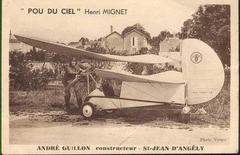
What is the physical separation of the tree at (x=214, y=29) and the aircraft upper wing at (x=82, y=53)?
76 millimetres

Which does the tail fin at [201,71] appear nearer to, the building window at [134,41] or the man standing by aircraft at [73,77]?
the building window at [134,41]

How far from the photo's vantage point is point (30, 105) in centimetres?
93

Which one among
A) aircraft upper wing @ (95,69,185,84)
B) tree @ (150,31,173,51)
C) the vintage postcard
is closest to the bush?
the vintage postcard

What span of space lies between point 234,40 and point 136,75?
0.21 m

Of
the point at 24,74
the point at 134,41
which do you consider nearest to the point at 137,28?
the point at 134,41

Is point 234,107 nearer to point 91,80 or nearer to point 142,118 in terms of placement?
point 142,118

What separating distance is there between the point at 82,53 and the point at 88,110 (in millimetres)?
114

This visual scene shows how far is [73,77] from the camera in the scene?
0.93m

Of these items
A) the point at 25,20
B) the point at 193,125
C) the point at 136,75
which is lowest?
the point at 193,125

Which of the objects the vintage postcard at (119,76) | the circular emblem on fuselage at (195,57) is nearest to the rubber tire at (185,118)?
the vintage postcard at (119,76)

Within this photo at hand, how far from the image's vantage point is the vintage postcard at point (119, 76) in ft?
3.01

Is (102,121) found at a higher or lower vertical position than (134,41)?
lower

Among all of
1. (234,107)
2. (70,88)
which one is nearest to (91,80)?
(70,88)

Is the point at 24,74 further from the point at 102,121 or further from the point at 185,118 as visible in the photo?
the point at 185,118
